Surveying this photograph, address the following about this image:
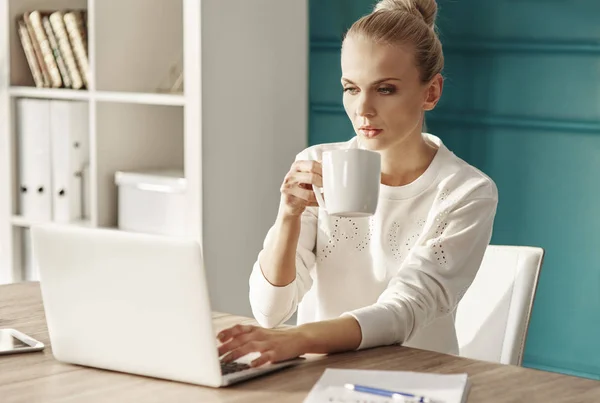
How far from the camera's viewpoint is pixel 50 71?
10.8 ft

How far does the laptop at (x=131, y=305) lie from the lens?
1.21 meters

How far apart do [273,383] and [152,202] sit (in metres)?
1.84

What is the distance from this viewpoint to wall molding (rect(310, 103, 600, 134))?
8.74ft

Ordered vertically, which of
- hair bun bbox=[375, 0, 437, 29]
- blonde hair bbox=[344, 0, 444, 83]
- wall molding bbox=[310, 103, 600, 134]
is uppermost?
hair bun bbox=[375, 0, 437, 29]

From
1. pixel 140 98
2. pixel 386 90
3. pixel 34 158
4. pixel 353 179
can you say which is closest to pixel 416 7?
pixel 386 90

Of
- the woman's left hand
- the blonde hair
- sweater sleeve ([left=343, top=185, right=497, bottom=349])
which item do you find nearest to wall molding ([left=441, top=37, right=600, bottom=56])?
the blonde hair

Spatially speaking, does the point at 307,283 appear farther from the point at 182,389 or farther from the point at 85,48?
the point at 85,48

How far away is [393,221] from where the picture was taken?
6.04 ft

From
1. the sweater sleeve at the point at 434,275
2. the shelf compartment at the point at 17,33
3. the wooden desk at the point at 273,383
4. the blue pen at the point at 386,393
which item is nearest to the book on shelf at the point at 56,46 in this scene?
the shelf compartment at the point at 17,33

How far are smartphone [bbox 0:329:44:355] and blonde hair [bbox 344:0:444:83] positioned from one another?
78 centimetres

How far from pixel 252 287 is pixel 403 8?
23.5 inches

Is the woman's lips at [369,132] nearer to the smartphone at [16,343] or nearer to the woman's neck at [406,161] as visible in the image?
the woman's neck at [406,161]

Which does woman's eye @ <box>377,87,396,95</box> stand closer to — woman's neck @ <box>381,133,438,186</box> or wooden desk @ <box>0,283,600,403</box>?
woman's neck @ <box>381,133,438,186</box>

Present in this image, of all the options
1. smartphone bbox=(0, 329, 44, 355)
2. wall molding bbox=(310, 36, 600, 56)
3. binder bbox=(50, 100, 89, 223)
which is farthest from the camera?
binder bbox=(50, 100, 89, 223)
